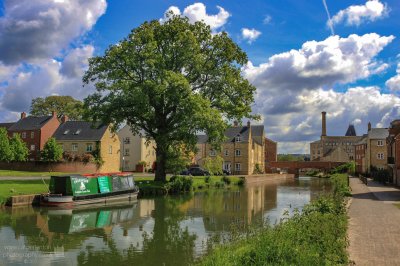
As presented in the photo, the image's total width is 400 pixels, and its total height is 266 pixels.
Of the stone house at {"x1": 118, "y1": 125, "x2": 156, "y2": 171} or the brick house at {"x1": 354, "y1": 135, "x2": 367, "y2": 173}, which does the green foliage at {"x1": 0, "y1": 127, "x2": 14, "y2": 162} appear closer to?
the stone house at {"x1": 118, "y1": 125, "x2": 156, "y2": 171}

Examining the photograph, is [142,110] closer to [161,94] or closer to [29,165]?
[161,94]

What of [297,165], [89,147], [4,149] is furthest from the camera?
[297,165]

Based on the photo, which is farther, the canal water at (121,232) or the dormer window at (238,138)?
the dormer window at (238,138)

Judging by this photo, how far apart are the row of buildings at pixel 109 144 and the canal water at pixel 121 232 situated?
32739 millimetres

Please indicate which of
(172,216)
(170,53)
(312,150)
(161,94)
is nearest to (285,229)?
(172,216)

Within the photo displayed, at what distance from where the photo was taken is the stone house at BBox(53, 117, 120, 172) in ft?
195

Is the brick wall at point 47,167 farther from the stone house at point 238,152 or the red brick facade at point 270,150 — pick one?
the red brick facade at point 270,150

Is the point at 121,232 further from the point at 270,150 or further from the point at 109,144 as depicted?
the point at 270,150

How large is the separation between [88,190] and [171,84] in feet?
35.2

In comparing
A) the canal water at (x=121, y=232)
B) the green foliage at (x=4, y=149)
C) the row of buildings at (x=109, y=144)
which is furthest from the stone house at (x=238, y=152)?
the canal water at (x=121, y=232)

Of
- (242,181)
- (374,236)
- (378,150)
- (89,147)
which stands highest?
(378,150)

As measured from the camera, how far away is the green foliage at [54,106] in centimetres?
7794

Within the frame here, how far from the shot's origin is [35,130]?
2522 inches

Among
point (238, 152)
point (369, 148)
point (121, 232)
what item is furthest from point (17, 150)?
point (369, 148)
